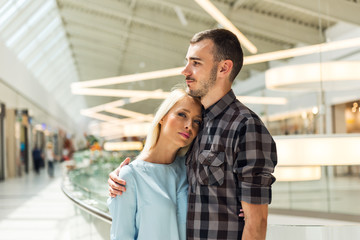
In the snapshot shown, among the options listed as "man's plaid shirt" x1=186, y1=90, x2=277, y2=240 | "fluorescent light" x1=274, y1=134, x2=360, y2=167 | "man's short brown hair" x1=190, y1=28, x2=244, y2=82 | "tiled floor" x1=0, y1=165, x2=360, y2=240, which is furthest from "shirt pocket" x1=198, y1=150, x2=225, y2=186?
"tiled floor" x1=0, y1=165, x2=360, y2=240

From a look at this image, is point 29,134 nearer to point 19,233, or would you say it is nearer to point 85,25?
point 85,25

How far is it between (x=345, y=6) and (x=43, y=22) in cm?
1360

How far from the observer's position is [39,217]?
918 centimetres

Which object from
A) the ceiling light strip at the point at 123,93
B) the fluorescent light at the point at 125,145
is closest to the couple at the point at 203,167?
the ceiling light strip at the point at 123,93

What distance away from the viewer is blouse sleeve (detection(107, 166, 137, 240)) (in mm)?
1888

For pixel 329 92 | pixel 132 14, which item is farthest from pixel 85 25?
pixel 329 92

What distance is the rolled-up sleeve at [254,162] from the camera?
1567mm

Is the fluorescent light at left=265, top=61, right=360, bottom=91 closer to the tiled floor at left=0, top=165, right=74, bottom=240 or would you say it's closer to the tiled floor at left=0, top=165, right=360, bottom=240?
the tiled floor at left=0, top=165, right=360, bottom=240

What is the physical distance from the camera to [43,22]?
20.6m

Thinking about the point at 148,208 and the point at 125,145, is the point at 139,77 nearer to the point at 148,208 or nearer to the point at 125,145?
the point at 148,208

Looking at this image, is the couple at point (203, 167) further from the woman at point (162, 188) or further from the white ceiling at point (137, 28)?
the white ceiling at point (137, 28)

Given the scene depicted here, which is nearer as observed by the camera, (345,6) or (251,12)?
(345,6)

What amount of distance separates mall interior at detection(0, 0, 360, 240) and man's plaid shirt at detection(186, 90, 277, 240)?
3.72ft

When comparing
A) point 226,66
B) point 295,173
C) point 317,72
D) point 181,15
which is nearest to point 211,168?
point 226,66
